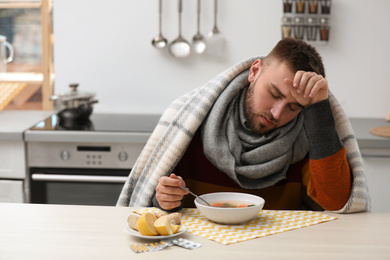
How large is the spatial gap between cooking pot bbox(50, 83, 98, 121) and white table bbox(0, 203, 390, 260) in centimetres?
137

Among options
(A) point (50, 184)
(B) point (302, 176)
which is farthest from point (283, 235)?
(A) point (50, 184)

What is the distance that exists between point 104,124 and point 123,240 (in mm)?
1657

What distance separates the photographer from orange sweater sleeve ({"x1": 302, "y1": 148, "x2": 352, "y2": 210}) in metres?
1.71

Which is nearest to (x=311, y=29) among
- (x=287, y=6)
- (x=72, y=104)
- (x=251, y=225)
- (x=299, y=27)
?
(x=299, y=27)

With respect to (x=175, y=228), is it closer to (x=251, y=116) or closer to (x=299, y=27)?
(x=251, y=116)

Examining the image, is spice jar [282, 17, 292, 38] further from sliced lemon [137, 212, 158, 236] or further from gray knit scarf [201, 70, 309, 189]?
sliced lemon [137, 212, 158, 236]

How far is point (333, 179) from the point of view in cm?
173

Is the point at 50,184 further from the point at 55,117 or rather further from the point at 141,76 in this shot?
the point at 141,76

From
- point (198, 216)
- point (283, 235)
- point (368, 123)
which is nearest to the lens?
point (283, 235)

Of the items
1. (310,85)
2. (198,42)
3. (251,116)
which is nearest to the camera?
(310,85)

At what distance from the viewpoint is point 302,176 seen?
203 cm

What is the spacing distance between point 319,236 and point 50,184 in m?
1.74

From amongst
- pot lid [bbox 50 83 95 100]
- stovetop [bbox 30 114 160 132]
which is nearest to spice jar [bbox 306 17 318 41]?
stovetop [bbox 30 114 160 132]

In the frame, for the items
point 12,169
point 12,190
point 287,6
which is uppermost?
point 287,6
